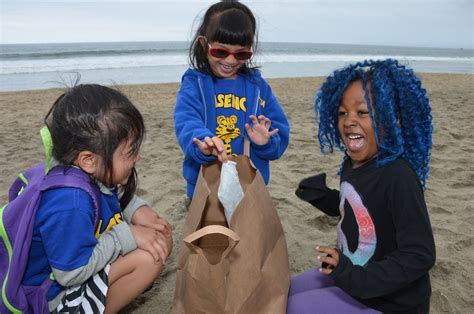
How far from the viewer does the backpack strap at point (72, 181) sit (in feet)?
4.73

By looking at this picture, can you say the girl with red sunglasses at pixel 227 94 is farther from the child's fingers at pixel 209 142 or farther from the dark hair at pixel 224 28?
the child's fingers at pixel 209 142

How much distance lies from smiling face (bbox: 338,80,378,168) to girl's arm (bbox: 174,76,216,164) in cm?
62

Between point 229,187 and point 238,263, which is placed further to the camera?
point 229,187

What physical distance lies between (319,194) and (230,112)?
74cm

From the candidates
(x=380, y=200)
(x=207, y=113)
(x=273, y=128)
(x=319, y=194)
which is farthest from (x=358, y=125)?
(x=207, y=113)

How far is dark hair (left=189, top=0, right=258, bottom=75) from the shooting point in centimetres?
211

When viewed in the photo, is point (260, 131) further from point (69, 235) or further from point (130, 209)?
point (69, 235)

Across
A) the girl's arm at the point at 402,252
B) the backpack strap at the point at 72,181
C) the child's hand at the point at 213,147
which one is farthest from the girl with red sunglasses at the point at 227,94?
the girl's arm at the point at 402,252

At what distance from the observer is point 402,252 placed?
4.27 feet

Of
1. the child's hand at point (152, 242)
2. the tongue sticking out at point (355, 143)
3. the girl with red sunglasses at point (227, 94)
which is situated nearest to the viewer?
the tongue sticking out at point (355, 143)

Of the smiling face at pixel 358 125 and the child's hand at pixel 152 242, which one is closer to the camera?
the smiling face at pixel 358 125

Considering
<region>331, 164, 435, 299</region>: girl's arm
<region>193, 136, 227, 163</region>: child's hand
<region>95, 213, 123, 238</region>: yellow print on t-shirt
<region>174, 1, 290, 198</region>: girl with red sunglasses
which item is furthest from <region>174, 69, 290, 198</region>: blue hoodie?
<region>331, 164, 435, 299</region>: girl's arm

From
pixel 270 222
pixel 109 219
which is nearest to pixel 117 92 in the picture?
pixel 109 219

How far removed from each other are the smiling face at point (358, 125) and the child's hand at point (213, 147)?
1.58 feet
